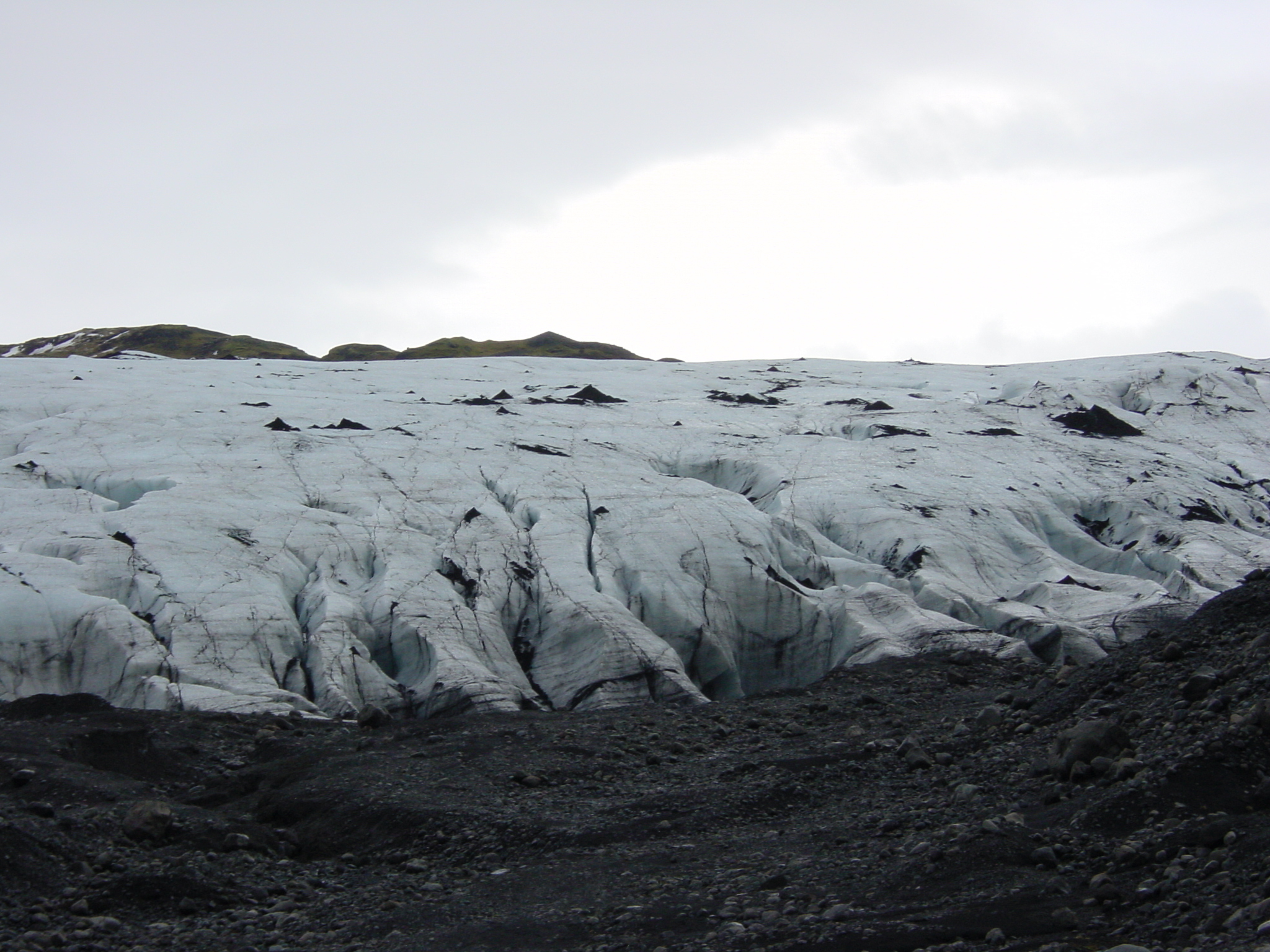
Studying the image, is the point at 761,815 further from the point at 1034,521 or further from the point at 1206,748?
the point at 1034,521

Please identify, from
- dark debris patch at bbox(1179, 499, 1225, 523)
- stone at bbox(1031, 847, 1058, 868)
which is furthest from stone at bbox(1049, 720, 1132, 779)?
dark debris patch at bbox(1179, 499, 1225, 523)

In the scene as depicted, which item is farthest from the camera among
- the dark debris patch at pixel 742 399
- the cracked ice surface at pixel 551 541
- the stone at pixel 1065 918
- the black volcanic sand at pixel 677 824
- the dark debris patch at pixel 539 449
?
the dark debris patch at pixel 742 399

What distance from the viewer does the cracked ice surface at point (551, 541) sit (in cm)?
1639

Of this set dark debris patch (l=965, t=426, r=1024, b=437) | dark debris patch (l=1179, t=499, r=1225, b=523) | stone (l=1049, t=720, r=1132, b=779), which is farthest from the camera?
dark debris patch (l=965, t=426, r=1024, b=437)

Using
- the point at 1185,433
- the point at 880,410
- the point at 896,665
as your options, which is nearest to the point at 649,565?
the point at 896,665

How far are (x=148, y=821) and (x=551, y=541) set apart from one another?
35.2ft

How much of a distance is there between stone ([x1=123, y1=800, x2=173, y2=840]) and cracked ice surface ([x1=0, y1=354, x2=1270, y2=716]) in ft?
13.4

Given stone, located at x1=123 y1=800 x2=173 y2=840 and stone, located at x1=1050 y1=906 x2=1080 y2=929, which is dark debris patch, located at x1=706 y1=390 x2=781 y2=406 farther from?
stone, located at x1=1050 y1=906 x2=1080 y2=929

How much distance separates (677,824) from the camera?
11141 mm

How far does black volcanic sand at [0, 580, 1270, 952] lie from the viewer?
25.9ft

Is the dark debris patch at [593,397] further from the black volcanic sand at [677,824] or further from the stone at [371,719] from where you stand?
the stone at [371,719]

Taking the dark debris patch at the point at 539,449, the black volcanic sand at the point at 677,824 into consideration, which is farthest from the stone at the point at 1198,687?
the dark debris patch at the point at 539,449

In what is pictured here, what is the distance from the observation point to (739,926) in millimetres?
8039

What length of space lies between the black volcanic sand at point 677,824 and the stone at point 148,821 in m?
0.03
